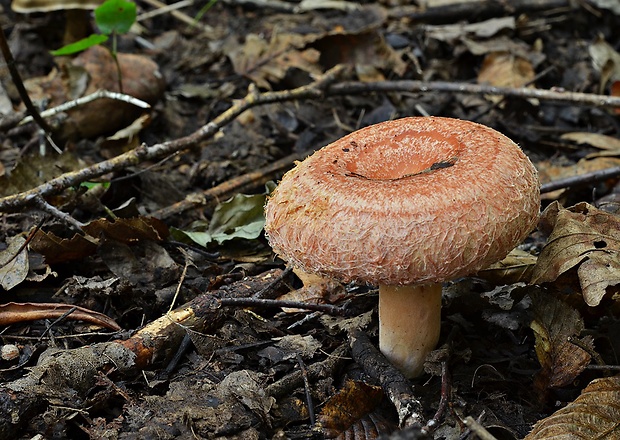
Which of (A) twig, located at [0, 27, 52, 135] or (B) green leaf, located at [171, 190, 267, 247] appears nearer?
(B) green leaf, located at [171, 190, 267, 247]

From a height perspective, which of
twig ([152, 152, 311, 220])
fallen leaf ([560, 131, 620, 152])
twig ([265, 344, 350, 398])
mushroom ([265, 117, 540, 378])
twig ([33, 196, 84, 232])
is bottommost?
fallen leaf ([560, 131, 620, 152])

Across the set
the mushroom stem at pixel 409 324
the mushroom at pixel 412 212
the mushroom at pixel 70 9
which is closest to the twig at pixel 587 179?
the mushroom at pixel 412 212

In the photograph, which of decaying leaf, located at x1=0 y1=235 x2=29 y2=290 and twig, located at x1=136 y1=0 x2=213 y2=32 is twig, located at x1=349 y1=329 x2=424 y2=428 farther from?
twig, located at x1=136 y1=0 x2=213 y2=32

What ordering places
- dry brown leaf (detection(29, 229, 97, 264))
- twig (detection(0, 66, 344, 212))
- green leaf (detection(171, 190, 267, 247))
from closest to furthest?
dry brown leaf (detection(29, 229, 97, 264)) < twig (detection(0, 66, 344, 212)) < green leaf (detection(171, 190, 267, 247))

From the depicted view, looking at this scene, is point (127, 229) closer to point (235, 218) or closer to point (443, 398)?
point (235, 218)

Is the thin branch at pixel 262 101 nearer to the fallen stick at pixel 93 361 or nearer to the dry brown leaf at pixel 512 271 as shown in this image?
the fallen stick at pixel 93 361

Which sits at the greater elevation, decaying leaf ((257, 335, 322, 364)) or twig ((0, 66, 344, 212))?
twig ((0, 66, 344, 212))

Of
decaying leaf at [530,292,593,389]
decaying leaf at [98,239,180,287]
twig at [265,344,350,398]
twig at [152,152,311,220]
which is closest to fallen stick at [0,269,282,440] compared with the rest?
decaying leaf at [98,239,180,287]
